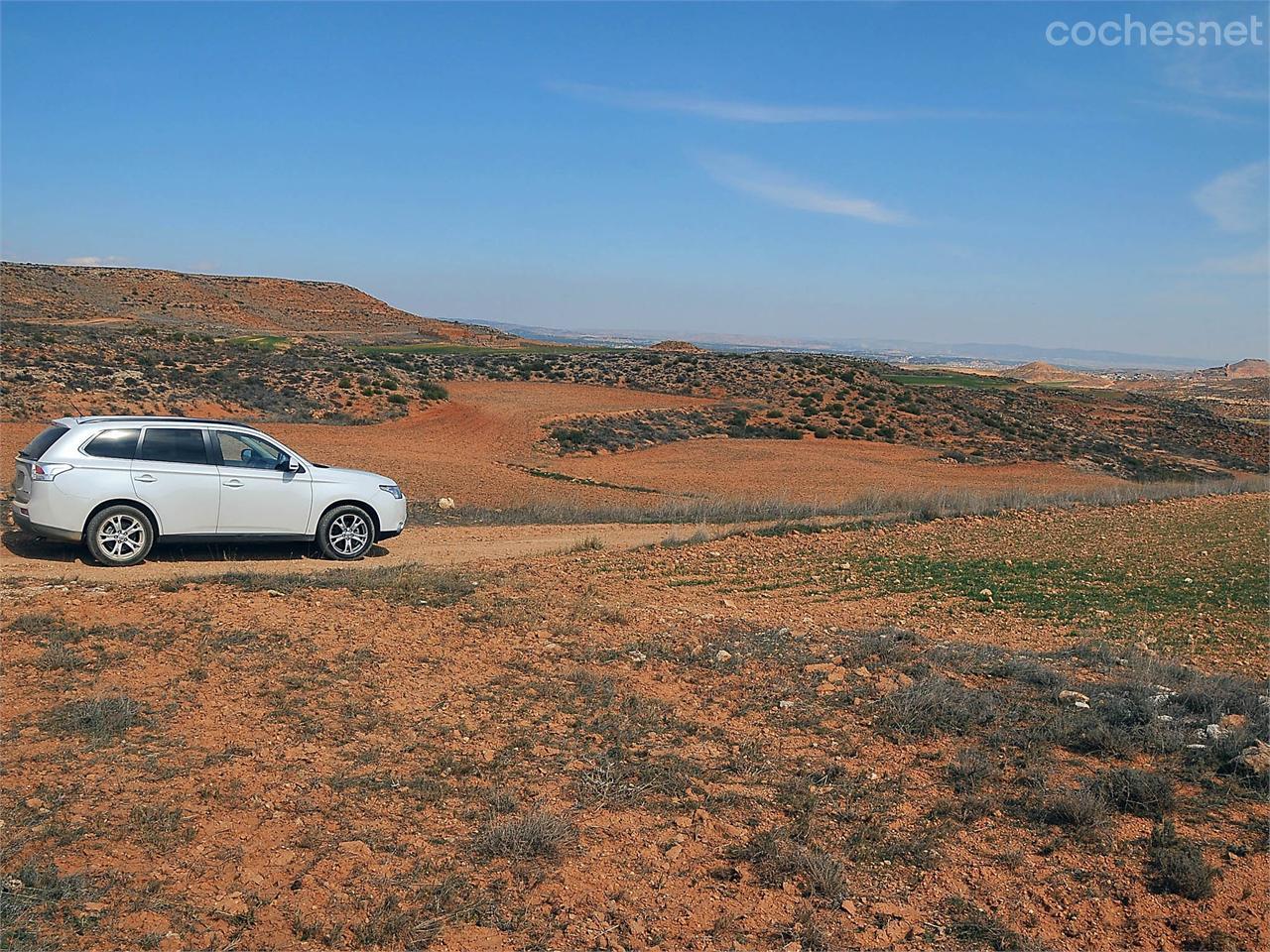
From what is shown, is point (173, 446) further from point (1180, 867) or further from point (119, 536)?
point (1180, 867)

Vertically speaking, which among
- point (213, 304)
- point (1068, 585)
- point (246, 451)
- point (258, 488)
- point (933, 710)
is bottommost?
point (1068, 585)

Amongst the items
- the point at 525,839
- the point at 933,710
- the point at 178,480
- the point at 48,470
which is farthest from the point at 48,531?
the point at 933,710

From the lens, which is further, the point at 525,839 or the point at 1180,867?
the point at 525,839

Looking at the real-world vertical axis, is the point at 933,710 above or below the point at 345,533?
below

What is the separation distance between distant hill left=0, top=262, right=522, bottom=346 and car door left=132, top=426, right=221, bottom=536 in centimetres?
7389

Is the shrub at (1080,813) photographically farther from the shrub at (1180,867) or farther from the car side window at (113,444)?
the car side window at (113,444)

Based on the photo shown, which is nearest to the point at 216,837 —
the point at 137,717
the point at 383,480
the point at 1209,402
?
the point at 137,717

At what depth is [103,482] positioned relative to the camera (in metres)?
10.8

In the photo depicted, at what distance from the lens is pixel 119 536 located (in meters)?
11.0

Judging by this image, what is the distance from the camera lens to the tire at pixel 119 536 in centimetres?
1086

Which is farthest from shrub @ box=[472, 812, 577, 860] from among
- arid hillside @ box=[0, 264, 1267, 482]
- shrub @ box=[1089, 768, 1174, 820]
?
arid hillside @ box=[0, 264, 1267, 482]

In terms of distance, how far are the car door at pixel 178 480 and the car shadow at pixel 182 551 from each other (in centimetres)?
34

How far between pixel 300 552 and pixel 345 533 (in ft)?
2.36

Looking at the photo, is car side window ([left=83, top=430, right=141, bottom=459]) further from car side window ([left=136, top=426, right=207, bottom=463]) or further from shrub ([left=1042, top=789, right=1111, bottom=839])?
shrub ([left=1042, top=789, right=1111, bottom=839])
